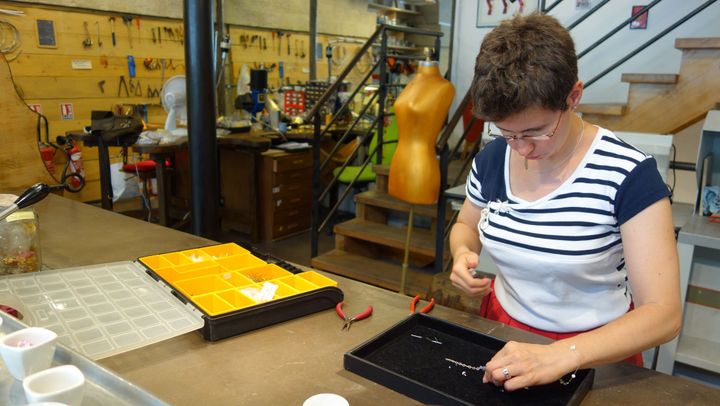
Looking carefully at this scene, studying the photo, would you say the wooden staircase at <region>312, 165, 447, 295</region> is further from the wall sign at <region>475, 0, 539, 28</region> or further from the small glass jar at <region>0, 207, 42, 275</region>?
the small glass jar at <region>0, 207, 42, 275</region>

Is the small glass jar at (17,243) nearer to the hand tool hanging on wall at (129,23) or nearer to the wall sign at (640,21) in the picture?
the wall sign at (640,21)

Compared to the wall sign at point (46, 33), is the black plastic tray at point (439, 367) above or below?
below

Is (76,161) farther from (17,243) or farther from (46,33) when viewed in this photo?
(17,243)

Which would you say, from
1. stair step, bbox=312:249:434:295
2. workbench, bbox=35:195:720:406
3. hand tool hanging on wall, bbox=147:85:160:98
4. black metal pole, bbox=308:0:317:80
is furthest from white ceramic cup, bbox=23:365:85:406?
black metal pole, bbox=308:0:317:80

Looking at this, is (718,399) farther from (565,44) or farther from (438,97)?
(438,97)

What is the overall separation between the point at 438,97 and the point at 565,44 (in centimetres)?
153

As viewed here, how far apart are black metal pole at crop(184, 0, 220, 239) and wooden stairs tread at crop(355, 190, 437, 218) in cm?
114

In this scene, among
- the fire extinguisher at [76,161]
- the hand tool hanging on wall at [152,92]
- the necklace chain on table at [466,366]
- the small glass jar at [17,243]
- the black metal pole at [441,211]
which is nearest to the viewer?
the necklace chain on table at [466,366]

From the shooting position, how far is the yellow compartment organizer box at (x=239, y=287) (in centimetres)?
114

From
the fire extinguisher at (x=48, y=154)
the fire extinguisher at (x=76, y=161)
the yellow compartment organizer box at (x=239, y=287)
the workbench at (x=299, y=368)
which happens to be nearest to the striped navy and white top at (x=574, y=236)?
the workbench at (x=299, y=368)

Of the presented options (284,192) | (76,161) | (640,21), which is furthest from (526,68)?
(76,161)

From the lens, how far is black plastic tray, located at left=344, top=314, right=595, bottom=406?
35.9 inches

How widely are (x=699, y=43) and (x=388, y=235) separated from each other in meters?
2.12

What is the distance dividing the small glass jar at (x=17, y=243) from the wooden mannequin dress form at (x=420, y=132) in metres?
1.69
